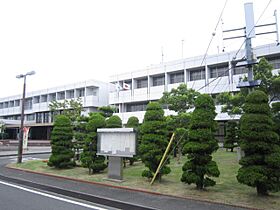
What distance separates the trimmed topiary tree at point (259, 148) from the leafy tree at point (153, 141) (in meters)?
3.51

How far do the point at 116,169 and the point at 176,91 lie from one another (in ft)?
29.6

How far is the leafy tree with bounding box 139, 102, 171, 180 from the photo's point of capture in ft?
36.2

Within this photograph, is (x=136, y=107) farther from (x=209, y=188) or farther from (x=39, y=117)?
(x=209, y=188)

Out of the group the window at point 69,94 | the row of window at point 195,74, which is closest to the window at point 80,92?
the window at point 69,94

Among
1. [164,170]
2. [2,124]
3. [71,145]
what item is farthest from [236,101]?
[2,124]

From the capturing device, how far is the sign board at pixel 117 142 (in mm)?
11586

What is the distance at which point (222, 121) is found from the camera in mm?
32344

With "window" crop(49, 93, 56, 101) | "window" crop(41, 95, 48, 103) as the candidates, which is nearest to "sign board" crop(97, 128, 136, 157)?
"window" crop(49, 93, 56, 101)

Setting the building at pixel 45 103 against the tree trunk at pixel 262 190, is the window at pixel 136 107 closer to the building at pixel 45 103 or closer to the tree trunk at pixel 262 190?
the building at pixel 45 103

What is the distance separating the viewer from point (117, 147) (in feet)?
39.4

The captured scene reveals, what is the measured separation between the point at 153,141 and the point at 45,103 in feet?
161

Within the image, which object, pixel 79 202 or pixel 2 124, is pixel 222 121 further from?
pixel 2 124

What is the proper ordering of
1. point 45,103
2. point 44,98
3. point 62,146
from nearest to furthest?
point 62,146, point 45,103, point 44,98

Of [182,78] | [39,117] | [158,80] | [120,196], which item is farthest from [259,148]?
[39,117]
